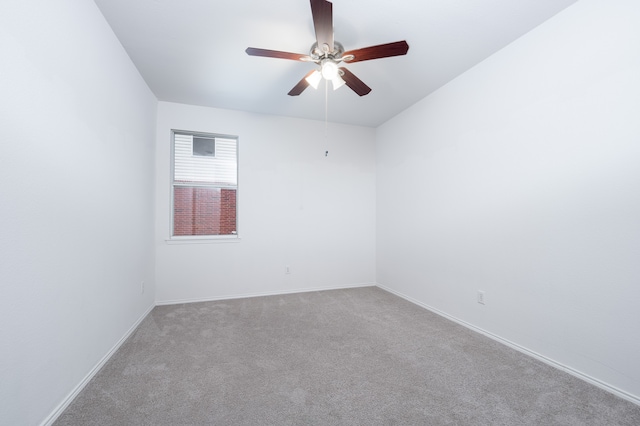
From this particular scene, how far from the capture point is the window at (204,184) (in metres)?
3.46

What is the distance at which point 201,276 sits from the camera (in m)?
3.39

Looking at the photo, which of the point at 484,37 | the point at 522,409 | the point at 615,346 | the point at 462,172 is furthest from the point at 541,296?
the point at 484,37

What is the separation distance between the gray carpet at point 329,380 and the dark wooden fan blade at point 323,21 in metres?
2.33

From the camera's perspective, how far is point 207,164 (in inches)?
141

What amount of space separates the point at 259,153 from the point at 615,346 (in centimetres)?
382

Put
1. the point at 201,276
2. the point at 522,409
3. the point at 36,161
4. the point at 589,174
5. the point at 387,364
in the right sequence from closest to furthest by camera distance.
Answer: the point at 36,161, the point at 522,409, the point at 589,174, the point at 387,364, the point at 201,276

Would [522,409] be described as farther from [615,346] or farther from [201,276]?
[201,276]

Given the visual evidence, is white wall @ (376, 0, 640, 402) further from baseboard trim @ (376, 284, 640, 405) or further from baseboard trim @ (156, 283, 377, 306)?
baseboard trim @ (156, 283, 377, 306)

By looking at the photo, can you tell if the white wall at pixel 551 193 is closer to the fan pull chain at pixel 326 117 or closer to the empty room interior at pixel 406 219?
the empty room interior at pixel 406 219

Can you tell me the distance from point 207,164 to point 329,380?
307 cm

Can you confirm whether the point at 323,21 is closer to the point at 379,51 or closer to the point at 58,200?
the point at 379,51

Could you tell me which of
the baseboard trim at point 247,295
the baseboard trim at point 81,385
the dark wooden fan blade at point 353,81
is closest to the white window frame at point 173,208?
the baseboard trim at point 247,295

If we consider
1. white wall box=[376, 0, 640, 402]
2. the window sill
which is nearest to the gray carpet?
white wall box=[376, 0, 640, 402]


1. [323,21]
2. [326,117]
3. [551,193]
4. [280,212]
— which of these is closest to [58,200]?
[323,21]
